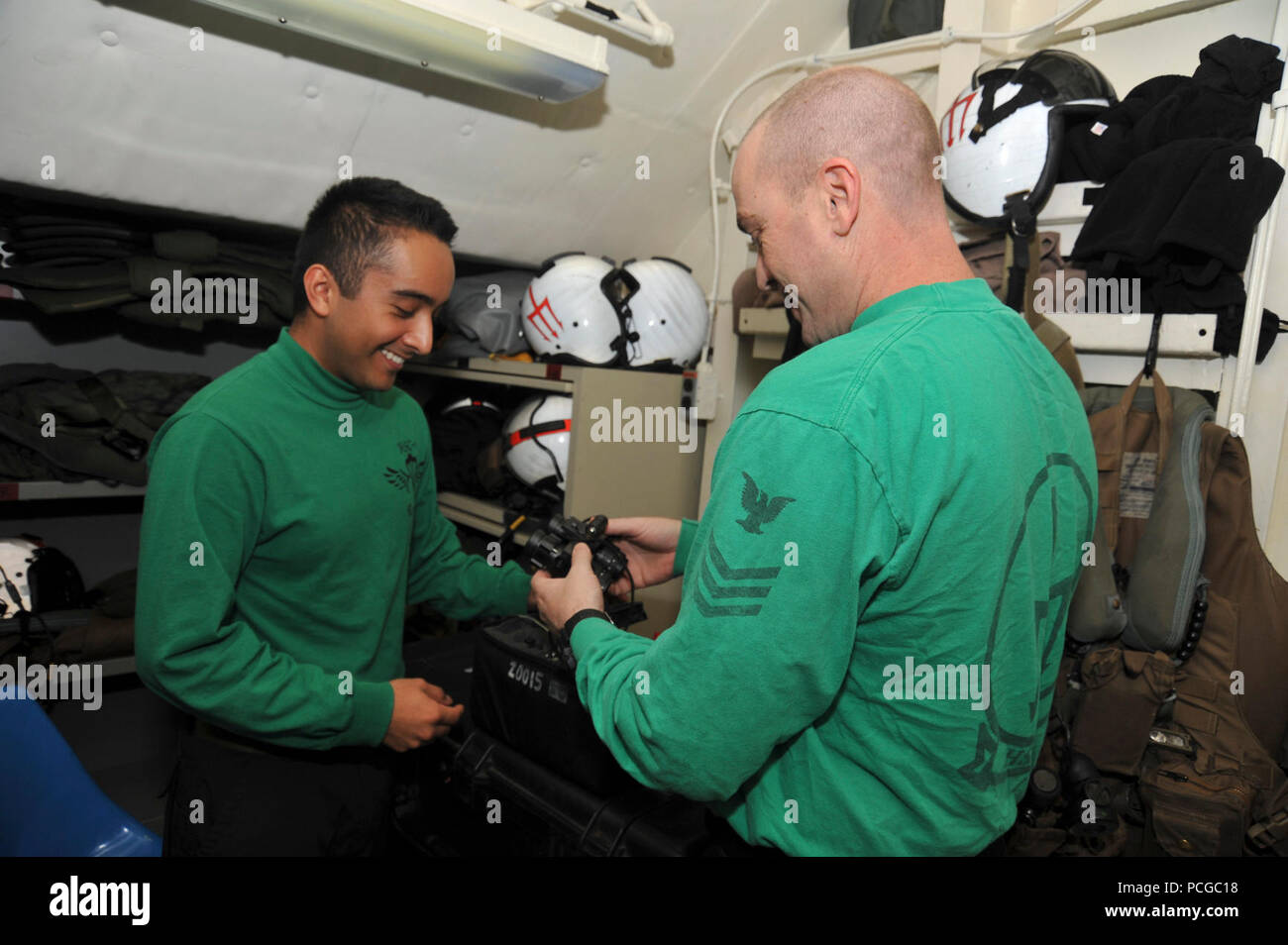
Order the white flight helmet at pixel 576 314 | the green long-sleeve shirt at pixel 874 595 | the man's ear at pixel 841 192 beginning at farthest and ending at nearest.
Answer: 1. the white flight helmet at pixel 576 314
2. the man's ear at pixel 841 192
3. the green long-sleeve shirt at pixel 874 595

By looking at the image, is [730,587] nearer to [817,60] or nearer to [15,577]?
[817,60]

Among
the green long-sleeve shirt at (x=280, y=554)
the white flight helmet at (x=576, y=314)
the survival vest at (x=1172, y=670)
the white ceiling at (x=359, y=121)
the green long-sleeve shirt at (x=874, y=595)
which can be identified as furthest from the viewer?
the white flight helmet at (x=576, y=314)

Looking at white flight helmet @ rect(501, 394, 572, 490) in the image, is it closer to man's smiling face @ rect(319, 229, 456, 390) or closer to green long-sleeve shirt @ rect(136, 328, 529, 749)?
green long-sleeve shirt @ rect(136, 328, 529, 749)

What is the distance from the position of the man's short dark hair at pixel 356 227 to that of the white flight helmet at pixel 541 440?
3.84ft

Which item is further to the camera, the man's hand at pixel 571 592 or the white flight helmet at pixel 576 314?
the white flight helmet at pixel 576 314

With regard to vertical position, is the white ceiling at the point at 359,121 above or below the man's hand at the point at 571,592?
above

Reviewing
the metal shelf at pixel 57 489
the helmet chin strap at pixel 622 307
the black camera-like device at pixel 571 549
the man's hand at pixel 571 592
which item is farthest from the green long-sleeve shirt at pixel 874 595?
the metal shelf at pixel 57 489

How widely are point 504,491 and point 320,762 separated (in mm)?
1517

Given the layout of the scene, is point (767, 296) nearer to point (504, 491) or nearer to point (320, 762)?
point (504, 491)

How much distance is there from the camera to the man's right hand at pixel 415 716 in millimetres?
1526

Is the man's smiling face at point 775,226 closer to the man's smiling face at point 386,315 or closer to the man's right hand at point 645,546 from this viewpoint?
the man's right hand at point 645,546

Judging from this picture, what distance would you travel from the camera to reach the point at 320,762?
1.54 m

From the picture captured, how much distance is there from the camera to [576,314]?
2727 millimetres
